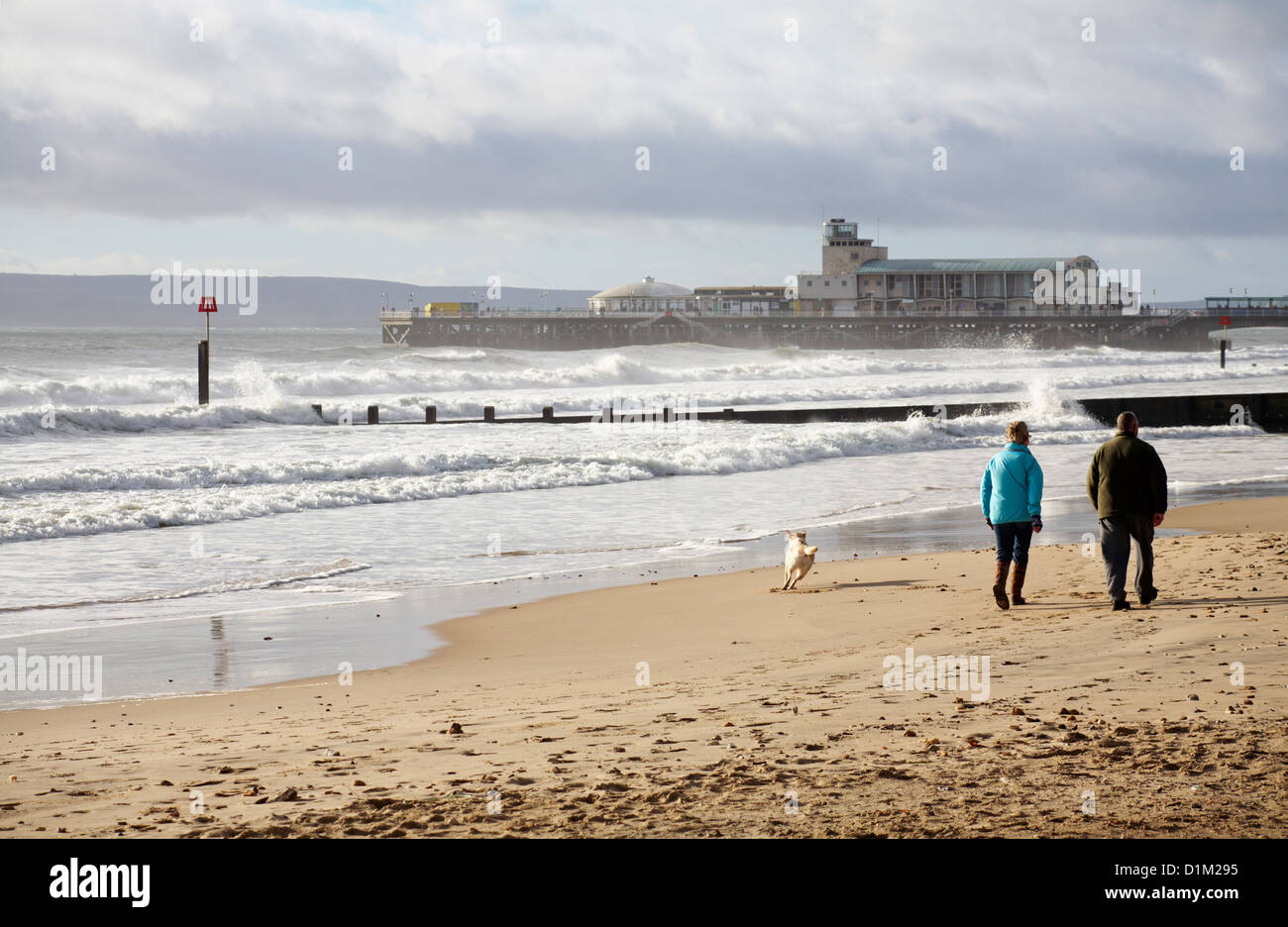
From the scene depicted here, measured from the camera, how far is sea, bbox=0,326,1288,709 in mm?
9711

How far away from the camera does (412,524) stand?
1608 centimetres

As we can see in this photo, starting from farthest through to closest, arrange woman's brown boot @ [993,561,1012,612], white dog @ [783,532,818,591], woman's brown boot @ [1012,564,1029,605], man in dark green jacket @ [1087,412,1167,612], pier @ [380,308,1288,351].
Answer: pier @ [380,308,1288,351] → white dog @ [783,532,818,591] → woman's brown boot @ [1012,564,1029,605] → woman's brown boot @ [993,561,1012,612] → man in dark green jacket @ [1087,412,1167,612]

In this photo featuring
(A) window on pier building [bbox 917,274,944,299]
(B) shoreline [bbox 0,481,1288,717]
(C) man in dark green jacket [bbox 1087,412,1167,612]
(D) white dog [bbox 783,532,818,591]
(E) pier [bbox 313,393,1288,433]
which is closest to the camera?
(B) shoreline [bbox 0,481,1288,717]

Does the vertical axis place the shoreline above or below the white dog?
below

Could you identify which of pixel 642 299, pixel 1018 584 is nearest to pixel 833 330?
pixel 642 299

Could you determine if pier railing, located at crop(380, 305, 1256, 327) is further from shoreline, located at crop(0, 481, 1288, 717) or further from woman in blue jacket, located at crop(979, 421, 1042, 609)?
woman in blue jacket, located at crop(979, 421, 1042, 609)

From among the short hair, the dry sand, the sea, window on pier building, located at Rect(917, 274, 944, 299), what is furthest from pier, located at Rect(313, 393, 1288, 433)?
window on pier building, located at Rect(917, 274, 944, 299)

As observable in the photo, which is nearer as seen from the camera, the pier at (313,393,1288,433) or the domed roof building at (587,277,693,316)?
the pier at (313,393,1288,433)

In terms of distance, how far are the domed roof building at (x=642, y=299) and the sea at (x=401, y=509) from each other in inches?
2835

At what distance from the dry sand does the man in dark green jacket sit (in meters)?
0.27

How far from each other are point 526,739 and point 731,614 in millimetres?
4442
